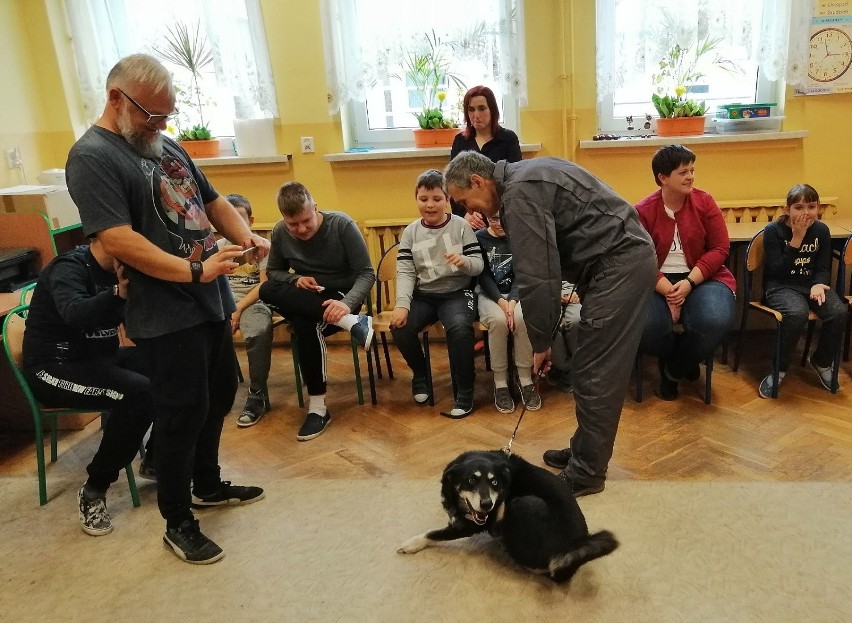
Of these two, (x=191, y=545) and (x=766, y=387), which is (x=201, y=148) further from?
(x=766, y=387)

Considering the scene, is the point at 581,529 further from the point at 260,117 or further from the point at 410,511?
the point at 260,117

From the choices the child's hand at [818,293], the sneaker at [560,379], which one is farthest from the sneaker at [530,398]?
the child's hand at [818,293]

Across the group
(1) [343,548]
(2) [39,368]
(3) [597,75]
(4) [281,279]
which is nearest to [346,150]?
(4) [281,279]

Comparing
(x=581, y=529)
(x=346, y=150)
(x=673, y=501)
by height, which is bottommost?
(x=673, y=501)

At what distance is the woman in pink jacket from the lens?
2.94m

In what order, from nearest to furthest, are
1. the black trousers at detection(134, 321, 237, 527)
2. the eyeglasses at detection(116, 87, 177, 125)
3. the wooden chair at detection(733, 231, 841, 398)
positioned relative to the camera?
the eyeglasses at detection(116, 87, 177, 125), the black trousers at detection(134, 321, 237, 527), the wooden chair at detection(733, 231, 841, 398)

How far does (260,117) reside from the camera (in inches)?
154

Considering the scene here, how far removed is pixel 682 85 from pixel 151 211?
3156 mm

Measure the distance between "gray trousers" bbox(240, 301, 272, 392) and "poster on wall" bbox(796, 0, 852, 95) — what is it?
318 cm

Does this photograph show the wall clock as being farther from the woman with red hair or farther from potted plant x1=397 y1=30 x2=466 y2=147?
potted plant x1=397 y1=30 x2=466 y2=147

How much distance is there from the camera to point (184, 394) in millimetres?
1901

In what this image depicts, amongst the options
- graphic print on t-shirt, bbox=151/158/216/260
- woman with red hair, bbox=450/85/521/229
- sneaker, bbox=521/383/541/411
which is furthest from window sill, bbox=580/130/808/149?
graphic print on t-shirt, bbox=151/158/216/260

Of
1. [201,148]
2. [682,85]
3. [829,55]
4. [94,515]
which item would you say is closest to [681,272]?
[682,85]

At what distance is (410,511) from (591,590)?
27.3 inches
